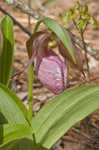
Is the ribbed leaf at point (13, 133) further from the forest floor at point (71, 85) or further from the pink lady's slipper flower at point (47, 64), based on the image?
the forest floor at point (71, 85)

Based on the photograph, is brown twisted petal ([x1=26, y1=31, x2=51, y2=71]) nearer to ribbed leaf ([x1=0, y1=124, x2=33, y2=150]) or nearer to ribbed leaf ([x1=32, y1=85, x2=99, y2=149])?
ribbed leaf ([x1=32, y1=85, x2=99, y2=149])

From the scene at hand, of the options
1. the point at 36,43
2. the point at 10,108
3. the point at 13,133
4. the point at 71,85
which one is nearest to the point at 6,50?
the point at 36,43

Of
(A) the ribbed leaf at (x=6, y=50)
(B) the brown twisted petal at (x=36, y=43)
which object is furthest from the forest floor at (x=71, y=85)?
(A) the ribbed leaf at (x=6, y=50)

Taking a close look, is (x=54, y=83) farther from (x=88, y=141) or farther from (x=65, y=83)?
(x=88, y=141)

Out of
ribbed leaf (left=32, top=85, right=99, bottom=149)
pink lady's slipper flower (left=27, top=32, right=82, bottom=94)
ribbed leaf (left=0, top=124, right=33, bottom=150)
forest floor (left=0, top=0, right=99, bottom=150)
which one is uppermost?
pink lady's slipper flower (left=27, top=32, right=82, bottom=94)

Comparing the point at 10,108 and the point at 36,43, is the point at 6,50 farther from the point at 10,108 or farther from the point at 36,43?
the point at 10,108

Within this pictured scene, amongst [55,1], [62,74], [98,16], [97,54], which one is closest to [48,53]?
[62,74]

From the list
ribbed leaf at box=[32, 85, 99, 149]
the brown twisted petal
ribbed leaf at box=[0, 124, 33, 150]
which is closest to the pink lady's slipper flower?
the brown twisted petal
